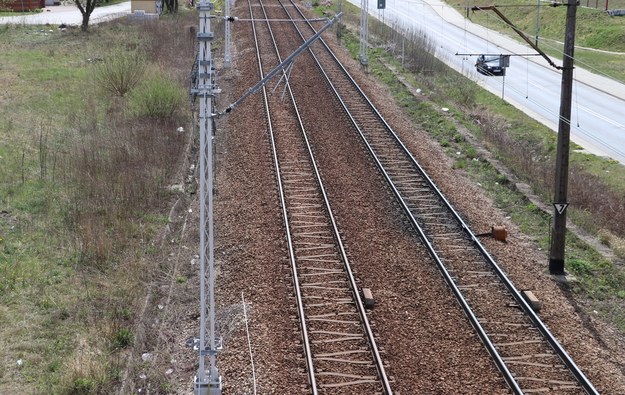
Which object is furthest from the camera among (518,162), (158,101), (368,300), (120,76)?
(120,76)

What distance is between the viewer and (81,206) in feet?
57.4

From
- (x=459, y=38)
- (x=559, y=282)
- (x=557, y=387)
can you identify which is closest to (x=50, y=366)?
(x=557, y=387)

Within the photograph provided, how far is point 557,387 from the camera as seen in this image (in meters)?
11.0

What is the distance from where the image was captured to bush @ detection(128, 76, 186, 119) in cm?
2491

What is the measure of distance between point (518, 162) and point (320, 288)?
33.8 ft

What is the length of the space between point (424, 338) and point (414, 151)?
10817 millimetres

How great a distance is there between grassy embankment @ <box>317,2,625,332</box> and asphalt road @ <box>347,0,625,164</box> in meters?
1.35

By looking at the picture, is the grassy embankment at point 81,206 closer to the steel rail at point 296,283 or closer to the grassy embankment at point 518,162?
the steel rail at point 296,283

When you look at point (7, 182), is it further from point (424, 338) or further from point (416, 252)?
point (424, 338)

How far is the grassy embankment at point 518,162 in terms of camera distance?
15.5m

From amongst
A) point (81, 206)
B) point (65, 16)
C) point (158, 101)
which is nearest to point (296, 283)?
point (81, 206)

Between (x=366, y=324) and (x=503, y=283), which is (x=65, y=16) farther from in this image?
(x=366, y=324)

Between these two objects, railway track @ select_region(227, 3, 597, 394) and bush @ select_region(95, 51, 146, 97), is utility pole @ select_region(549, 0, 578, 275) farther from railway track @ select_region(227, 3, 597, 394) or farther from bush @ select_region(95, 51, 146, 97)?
bush @ select_region(95, 51, 146, 97)

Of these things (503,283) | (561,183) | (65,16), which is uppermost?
(65,16)
